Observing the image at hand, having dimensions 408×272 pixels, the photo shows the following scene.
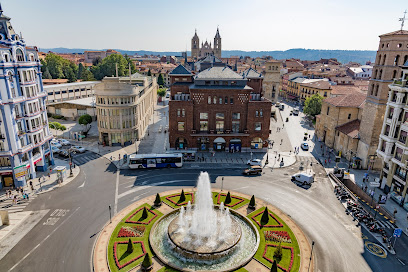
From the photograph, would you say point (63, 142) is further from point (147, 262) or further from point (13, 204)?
point (147, 262)

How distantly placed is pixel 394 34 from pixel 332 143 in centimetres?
3201

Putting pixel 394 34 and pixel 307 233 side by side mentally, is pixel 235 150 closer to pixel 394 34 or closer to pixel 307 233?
pixel 307 233

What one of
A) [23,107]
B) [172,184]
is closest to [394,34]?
[172,184]

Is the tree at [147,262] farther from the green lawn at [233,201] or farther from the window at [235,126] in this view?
the window at [235,126]

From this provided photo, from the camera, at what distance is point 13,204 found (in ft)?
149

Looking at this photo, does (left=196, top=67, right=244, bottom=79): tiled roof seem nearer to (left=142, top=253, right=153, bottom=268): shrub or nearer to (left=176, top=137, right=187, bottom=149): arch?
(left=176, top=137, right=187, bottom=149): arch

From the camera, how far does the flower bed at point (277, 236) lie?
36.3 meters

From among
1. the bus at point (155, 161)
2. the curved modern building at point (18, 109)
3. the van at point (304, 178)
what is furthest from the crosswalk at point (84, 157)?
the van at point (304, 178)

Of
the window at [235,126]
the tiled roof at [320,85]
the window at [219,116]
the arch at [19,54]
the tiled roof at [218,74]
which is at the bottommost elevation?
the window at [235,126]

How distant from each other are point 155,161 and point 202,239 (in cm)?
2802

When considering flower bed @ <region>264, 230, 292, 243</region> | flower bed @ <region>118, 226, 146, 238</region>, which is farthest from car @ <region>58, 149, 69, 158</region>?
flower bed @ <region>264, 230, 292, 243</region>

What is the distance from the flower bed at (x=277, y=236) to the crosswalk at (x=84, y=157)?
47.3 m

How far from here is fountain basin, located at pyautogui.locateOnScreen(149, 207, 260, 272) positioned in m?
31.8

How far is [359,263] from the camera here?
33031 mm
